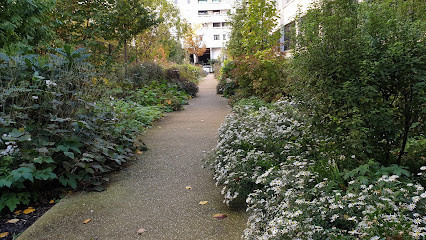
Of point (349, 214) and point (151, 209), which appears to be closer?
point (349, 214)

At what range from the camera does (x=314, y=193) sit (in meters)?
2.56

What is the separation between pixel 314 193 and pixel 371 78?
1136 millimetres

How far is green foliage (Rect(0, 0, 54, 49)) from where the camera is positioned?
6762 millimetres

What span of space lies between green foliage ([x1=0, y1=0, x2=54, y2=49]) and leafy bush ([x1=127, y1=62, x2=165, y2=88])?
3045mm

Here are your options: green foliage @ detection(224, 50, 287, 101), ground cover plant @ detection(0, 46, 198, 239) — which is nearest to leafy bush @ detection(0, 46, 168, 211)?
ground cover plant @ detection(0, 46, 198, 239)

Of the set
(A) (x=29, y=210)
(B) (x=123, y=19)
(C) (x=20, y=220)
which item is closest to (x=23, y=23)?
(B) (x=123, y=19)

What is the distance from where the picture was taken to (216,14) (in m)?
54.2

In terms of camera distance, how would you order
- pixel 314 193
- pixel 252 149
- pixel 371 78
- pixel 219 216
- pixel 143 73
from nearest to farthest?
pixel 314 193
pixel 371 78
pixel 219 216
pixel 252 149
pixel 143 73

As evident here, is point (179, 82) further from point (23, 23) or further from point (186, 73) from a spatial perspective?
point (23, 23)

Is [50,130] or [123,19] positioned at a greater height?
[123,19]

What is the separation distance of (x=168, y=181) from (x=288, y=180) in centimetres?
192

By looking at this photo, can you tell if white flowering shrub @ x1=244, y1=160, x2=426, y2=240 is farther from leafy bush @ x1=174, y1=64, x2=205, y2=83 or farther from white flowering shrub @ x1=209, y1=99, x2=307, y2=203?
leafy bush @ x1=174, y1=64, x2=205, y2=83

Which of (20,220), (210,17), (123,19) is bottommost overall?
(20,220)

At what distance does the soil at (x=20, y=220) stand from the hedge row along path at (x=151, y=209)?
13 cm
